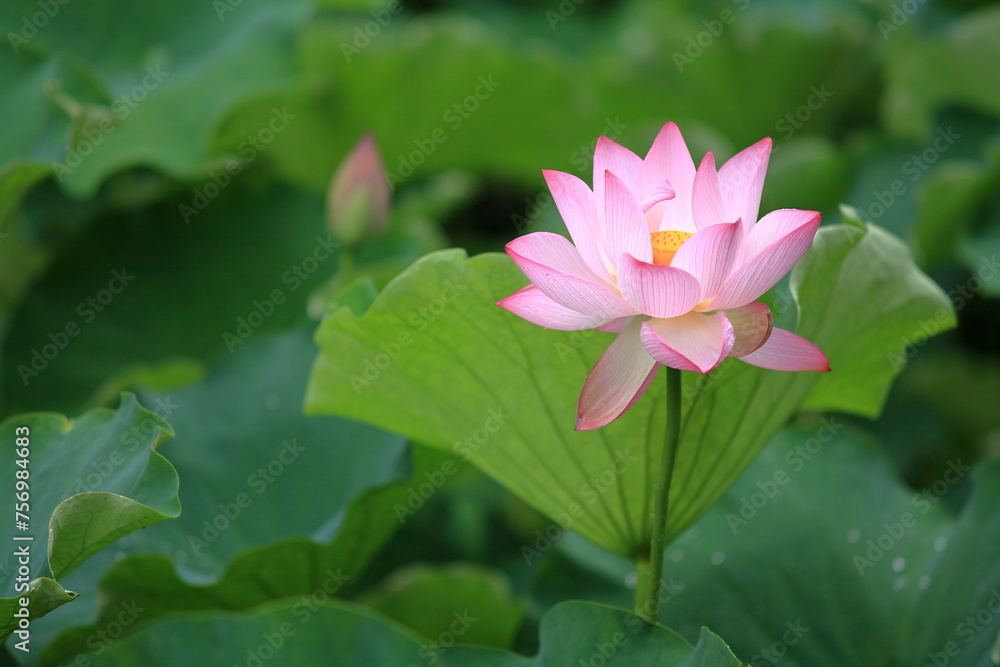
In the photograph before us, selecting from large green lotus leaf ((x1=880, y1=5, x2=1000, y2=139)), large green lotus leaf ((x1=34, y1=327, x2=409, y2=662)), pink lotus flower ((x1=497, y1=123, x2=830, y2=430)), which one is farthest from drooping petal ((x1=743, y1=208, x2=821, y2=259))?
large green lotus leaf ((x1=880, y1=5, x2=1000, y2=139))

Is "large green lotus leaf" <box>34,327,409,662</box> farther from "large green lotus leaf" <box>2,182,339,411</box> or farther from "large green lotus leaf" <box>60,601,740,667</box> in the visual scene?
"large green lotus leaf" <box>2,182,339,411</box>

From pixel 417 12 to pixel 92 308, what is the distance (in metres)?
1.18

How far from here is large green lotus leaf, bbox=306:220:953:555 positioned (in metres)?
0.64

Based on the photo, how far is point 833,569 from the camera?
83 cm

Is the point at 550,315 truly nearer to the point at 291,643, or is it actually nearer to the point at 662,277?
the point at 662,277

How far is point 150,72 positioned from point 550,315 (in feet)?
2.93

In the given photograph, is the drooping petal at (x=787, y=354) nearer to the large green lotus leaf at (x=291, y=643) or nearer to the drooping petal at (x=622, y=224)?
the drooping petal at (x=622, y=224)

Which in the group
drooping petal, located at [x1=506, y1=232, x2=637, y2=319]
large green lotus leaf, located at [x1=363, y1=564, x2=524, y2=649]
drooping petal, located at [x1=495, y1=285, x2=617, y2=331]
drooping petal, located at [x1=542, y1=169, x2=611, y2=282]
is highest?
drooping petal, located at [x1=542, y1=169, x2=611, y2=282]

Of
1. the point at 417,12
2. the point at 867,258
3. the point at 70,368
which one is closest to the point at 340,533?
the point at 867,258

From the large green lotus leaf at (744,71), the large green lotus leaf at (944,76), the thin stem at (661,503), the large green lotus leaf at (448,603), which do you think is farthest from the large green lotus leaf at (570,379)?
the large green lotus leaf at (744,71)

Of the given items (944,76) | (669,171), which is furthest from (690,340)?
(944,76)

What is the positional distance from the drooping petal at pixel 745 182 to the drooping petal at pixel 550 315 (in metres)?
0.11

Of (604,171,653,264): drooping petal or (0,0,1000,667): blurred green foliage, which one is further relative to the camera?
(0,0,1000,667): blurred green foliage

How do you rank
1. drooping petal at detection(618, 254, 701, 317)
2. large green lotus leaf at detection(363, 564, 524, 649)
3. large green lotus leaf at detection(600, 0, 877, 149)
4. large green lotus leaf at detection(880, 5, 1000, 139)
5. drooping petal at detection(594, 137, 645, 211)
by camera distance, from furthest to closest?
1. large green lotus leaf at detection(600, 0, 877, 149)
2. large green lotus leaf at detection(880, 5, 1000, 139)
3. large green lotus leaf at detection(363, 564, 524, 649)
4. drooping petal at detection(594, 137, 645, 211)
5. drooping petal at detection(618, 254, 701, 317)
